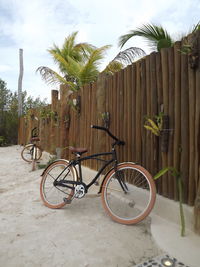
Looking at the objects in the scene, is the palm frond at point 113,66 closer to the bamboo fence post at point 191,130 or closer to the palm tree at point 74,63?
the palm tree at point 74,63

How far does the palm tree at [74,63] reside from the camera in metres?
7.57

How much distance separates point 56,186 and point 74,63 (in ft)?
19.1

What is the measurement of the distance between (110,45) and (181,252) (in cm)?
780

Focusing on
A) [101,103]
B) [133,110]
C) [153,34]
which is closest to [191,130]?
[133,110]

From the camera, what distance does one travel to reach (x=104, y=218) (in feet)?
8.56

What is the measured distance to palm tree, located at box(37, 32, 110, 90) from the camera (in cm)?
757

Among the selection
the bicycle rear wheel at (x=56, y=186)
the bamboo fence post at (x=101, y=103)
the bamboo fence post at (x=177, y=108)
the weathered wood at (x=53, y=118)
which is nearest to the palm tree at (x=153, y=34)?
the bamboo fence post at (x=101, y=103)

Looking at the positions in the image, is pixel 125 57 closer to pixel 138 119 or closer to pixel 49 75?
pixel 49 75

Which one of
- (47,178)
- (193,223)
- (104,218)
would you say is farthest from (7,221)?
(193,223)

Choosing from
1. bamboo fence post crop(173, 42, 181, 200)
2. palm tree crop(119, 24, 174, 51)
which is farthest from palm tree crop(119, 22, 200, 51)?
bamboo fence post crop(173, 42, 181, 200)

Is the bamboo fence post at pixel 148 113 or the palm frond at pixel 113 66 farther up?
the palm frond at pixel 113 66

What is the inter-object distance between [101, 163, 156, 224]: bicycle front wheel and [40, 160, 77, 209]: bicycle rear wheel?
57 cm

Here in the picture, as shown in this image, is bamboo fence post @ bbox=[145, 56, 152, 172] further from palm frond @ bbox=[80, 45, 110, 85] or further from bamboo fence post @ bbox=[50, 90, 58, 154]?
palm frond @ bbox=[80, 45, 110, 85]

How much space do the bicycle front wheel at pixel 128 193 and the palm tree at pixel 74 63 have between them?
17.1 ft
